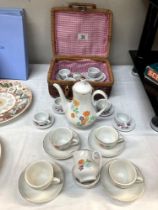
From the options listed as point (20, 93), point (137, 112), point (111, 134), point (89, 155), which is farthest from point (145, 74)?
point (20, 93)

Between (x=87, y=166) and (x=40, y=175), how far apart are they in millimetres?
130

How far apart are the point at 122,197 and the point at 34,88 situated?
564 mm

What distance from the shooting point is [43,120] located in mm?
757

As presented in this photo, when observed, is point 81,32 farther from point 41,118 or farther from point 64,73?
point 41,118

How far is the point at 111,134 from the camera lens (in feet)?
2.29

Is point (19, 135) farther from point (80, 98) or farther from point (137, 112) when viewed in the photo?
point (137, 112)

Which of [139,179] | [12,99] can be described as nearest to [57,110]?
[12,99]

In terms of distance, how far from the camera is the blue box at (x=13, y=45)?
0.83m

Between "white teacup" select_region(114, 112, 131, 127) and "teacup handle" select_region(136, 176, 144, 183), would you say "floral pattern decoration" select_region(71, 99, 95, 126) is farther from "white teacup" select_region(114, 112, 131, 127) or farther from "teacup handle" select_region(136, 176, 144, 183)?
"teacup handle" select_region(136, 176, 144, 183)

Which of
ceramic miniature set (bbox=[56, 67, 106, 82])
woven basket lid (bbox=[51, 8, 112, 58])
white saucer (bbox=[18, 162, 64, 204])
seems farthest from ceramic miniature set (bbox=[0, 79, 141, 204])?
woven basket lid (bbox=[51, 8, 112, 58])

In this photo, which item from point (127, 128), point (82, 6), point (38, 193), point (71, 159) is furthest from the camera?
point (82, 6)

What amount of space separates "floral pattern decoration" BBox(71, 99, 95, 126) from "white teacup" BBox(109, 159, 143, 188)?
0.54 feet

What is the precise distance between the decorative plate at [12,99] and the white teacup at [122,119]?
34 centimetres

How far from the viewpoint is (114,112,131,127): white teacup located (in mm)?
762
